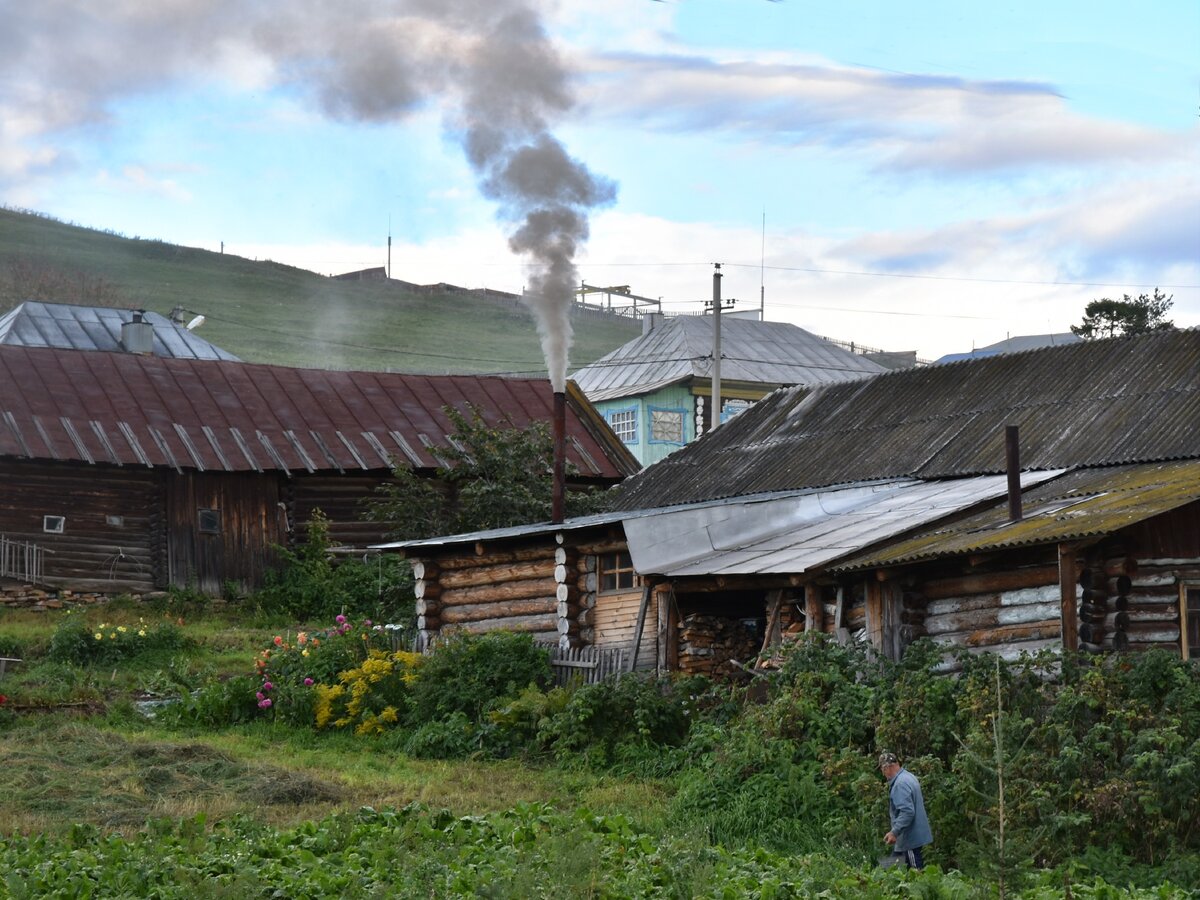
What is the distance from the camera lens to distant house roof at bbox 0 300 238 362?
39.9 metres

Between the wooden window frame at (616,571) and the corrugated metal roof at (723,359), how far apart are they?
73.3 feet

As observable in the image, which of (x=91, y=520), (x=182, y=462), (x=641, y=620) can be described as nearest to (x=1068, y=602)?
(x=641, y=620)

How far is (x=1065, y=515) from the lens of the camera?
1670 cm

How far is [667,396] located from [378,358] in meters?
35.7

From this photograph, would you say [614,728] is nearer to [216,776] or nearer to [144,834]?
[216,776]

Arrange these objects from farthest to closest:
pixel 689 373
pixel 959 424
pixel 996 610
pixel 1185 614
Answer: pixel 689 373
pixel 959 424
pixel 996 610
pixel 1185 614

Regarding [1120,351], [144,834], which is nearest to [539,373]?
[1120,351]

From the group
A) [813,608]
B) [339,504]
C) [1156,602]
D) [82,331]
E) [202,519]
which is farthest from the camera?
[82,331]

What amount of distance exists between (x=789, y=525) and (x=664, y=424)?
958 inches

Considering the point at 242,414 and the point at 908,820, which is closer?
the point at 908,820

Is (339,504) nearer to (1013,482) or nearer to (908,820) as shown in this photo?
(1013,482)

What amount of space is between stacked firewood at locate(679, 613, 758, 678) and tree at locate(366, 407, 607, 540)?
765 centimetres

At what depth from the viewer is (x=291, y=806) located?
14.6 m

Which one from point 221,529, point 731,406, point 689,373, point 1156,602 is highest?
point 689,373
